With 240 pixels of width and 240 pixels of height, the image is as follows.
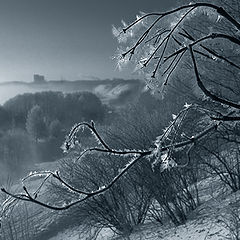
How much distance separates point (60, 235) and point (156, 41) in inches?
725

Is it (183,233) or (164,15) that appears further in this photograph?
(183,233)

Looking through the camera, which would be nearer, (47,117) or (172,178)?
(172,178)

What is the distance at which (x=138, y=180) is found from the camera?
1234cm

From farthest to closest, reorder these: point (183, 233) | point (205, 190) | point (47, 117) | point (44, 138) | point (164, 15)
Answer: point (47, 117), point (44, 138), point (205, 190), point (183, 233), point (164, 15)

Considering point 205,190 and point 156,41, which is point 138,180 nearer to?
point 205,190

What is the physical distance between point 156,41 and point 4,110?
70933mm

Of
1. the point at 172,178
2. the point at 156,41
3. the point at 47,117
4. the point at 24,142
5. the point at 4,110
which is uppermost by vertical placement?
the point at 4,110

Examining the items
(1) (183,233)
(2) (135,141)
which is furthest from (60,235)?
(1) (183,233)

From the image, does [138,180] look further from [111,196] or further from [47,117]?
[47,117]

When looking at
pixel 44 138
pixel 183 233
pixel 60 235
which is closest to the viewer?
pixel 183 233

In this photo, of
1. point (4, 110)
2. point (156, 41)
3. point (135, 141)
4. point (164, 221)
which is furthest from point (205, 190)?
point (4, 110)

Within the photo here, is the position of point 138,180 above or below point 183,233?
above


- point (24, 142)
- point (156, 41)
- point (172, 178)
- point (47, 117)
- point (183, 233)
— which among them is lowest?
point (183, 233)

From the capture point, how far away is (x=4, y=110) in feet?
230
